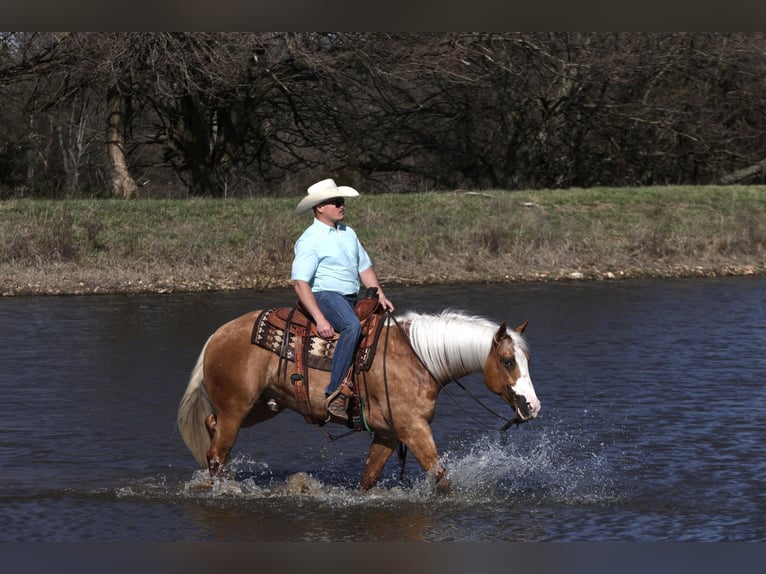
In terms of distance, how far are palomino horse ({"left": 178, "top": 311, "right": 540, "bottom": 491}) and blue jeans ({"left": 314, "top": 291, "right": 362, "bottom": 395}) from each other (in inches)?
7.1

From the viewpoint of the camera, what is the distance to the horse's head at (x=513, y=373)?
26.9 ft

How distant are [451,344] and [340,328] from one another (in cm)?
79

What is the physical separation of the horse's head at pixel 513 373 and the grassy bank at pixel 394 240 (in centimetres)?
1396

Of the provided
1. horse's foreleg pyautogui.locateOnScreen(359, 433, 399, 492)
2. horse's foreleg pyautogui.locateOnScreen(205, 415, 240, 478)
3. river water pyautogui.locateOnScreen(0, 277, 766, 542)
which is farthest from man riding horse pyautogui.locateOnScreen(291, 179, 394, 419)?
river water pyautogui.locateOnScreen(0, 277, 766, 542)

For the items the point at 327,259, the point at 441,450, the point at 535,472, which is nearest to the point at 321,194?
the point at 327,259

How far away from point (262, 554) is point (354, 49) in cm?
2447

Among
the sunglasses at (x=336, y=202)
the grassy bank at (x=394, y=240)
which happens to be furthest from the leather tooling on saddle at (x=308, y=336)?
the grassy bank at (x=394, y=240)

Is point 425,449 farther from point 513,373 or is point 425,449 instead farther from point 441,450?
point 441,450

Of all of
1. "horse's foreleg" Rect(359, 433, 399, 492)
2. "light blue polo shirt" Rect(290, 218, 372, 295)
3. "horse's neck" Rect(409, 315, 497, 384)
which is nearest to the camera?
"horse's neck" Rect(409, 315, 497, 384)

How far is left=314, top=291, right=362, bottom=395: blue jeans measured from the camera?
28.5 feet

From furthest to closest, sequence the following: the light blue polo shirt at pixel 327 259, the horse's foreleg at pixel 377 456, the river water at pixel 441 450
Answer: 1. the horse's foreleg at pixel 377 456
2. the light blue polo shirt at pixel 327 259
3. the river water at pixel 441 450

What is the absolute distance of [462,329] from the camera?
8500 mm

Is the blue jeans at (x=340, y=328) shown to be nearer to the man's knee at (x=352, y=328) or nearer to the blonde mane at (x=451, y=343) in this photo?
the man's knee at (x=352, y=328)

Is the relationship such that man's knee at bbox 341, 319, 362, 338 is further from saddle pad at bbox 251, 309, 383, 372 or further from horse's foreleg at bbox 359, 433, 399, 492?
horse's foreleg at bbox 359, 433, 399, 492
